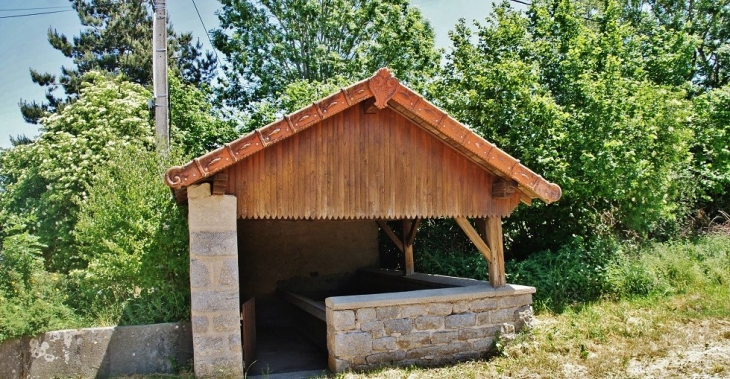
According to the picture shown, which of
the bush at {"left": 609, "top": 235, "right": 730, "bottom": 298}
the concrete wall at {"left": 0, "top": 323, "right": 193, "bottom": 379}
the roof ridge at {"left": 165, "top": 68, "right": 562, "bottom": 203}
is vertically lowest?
the concrete wall at {"left": 0, "top": 323, "right": 193, "bottom": 379}

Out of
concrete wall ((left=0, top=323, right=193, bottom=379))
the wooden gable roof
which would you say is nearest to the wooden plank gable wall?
the wooden gable roof

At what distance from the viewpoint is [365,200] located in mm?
6434

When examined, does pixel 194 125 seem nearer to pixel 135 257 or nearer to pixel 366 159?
pixel 135 257

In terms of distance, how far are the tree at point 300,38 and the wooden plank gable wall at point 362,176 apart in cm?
987

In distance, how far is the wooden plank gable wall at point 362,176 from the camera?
20.0 feet

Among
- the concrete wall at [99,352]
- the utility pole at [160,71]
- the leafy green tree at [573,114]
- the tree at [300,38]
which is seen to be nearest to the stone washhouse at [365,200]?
the concrete wall at [99,352]

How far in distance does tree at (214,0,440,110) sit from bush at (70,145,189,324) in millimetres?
9809

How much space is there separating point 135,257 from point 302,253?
4282mm

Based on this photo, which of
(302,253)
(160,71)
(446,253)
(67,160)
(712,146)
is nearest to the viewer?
(160,71)

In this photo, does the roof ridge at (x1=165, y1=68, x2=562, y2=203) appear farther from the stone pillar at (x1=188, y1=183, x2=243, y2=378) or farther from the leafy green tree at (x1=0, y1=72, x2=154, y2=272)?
the leafy green tree at (x1=0, y1=72, x2=154, y2=272)

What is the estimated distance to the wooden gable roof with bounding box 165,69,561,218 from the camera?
5906mm

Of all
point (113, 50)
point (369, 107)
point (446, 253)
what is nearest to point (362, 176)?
point (369, 107)

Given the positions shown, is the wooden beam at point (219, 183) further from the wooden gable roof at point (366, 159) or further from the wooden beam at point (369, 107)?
the wooden beam at point (369, 107)

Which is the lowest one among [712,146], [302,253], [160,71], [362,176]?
[302,253]
